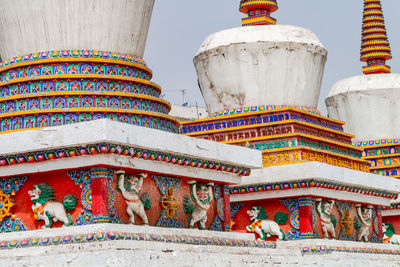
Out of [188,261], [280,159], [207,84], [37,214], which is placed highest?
[207,84]

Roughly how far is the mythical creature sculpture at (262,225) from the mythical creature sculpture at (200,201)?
7.01ft

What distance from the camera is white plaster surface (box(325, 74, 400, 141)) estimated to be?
15.6m

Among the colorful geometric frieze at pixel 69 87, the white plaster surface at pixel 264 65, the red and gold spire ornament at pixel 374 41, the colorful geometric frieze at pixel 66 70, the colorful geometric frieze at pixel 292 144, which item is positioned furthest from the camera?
the red and gold spire ornament at pixel 374 41

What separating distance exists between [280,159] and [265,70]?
4.90ft

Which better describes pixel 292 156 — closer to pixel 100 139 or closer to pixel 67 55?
pixel 67 55

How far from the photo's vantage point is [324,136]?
494 inches

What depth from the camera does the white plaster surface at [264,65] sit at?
12.3 m

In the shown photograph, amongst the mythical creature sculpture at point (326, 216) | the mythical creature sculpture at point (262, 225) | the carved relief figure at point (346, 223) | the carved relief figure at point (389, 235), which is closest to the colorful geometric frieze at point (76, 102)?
the mythical creature sculpture at point (262, 225)

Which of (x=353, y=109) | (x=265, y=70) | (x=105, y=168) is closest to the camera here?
(x=105, y=168)

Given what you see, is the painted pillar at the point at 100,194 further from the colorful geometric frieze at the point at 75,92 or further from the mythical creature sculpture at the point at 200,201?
the mythical creature sculpture at the point at 200,201

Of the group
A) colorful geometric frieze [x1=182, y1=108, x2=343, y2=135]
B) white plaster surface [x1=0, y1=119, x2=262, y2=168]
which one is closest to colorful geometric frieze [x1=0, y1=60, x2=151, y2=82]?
white plaster surface [x1=0, y1=119, x2=262, y2=168]

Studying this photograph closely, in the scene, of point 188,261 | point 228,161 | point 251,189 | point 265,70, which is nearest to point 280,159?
point 251,189

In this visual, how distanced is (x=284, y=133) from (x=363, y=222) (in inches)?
71.0

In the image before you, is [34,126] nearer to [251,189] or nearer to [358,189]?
[251,189]
